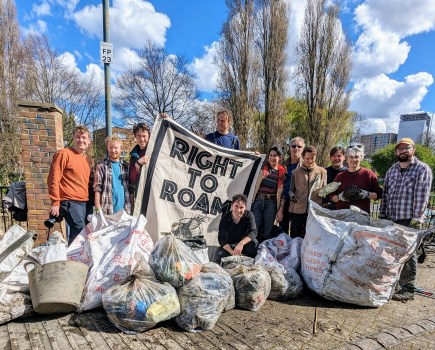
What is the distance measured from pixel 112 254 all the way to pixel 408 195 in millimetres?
3321

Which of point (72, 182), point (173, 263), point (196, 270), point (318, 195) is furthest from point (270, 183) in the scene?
point (72, 182)

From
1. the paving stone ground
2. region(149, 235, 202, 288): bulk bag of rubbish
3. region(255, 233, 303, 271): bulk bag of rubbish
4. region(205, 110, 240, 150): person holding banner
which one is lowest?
the paving stone ground

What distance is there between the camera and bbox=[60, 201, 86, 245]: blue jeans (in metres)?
3.24

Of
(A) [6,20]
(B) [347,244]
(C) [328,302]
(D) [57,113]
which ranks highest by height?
(A) [6,20]

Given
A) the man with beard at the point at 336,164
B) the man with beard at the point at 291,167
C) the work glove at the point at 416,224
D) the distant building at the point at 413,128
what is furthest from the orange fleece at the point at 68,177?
the distant building at the point at 413,128

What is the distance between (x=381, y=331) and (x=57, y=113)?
16.1 ft

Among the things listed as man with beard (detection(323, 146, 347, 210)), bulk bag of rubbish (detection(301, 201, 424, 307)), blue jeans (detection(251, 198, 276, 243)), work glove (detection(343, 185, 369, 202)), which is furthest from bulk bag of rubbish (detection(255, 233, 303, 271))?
man with beard (detection(323, 146, 347, 210))

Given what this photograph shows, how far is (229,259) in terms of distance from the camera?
306cm

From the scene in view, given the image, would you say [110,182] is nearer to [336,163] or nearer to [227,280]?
[227,280]

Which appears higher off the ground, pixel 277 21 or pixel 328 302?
pixel 277 21

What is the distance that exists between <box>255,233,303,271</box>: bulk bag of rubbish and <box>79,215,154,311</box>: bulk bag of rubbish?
1325 mm

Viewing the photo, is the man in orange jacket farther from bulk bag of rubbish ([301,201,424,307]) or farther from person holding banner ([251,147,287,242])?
bulk bag of rubbish ([301,201,424,307])

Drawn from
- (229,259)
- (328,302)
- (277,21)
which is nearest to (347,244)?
(328,302)

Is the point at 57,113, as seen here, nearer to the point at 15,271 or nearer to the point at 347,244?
the point at 15,271
